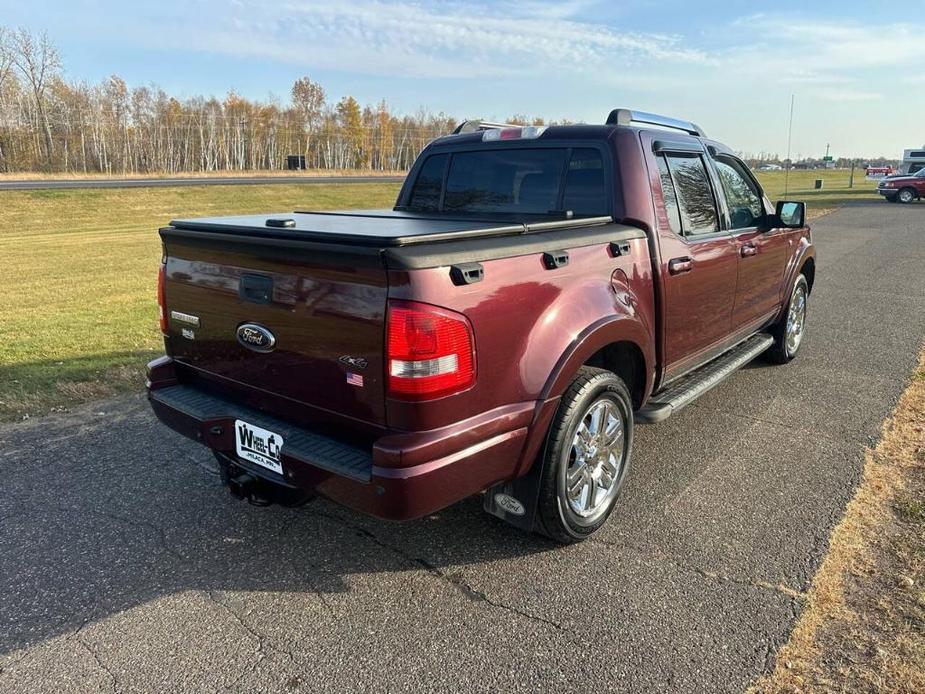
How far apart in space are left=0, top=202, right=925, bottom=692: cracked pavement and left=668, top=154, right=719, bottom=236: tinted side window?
1.41 metres

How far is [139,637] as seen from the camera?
8.31 feet

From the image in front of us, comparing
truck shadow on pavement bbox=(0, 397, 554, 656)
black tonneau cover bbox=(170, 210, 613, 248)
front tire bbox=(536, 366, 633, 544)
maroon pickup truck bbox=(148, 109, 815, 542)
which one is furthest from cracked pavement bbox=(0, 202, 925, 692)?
black tonneau cover bbox=(170, 210, 613, 248)

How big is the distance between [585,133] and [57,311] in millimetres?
7635

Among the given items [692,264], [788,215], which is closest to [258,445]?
[692,264]

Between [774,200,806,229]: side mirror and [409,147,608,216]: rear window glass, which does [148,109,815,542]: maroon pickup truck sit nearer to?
[409,147,608,216]: rear window glass

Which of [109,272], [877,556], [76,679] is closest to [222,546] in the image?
A: [76,679]

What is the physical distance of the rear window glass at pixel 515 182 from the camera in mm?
3656

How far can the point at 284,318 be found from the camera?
Result: 2.63m

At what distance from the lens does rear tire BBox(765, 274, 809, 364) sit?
5734 mm

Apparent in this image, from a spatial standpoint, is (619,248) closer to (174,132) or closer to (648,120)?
(648,120)

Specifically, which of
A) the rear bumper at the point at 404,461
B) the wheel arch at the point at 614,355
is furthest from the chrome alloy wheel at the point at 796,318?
the rear bumper at the point at 404,461

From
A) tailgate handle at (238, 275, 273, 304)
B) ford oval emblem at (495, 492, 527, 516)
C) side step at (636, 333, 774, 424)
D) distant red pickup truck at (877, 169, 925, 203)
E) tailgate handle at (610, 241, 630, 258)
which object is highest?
distant red pickup truck at (877, 169, 925, 203)

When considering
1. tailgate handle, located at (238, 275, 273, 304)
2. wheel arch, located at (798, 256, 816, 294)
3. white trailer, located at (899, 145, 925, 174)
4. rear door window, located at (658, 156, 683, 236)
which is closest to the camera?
tailgate handle, located at (238, 275, 273, 304)

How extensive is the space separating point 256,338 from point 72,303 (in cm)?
765
